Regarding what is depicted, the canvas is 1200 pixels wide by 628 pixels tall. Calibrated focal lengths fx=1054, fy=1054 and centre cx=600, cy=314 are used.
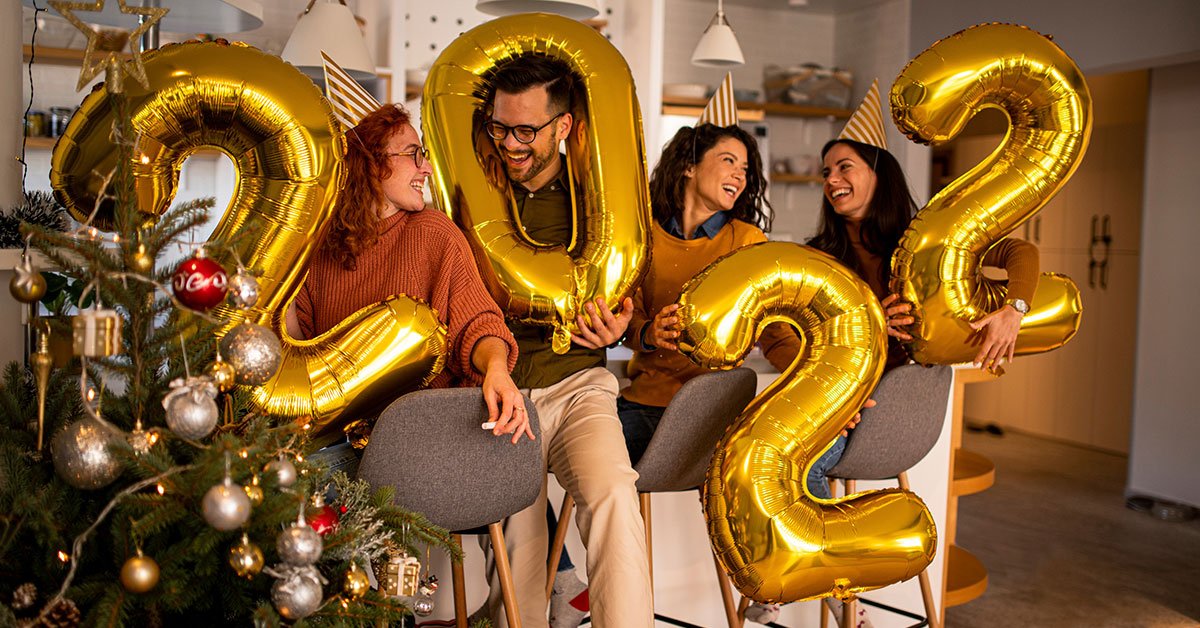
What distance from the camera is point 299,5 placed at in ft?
16.3

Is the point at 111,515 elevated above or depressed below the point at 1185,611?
above

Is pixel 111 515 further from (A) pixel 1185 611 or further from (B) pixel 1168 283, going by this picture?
(B) pixel 1168 283

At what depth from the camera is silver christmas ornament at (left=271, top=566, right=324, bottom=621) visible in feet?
3.76

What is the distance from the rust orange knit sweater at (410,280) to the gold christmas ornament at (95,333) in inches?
30.5

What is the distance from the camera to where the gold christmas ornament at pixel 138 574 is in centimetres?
106

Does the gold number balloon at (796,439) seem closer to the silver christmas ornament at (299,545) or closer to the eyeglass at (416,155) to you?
the eyeglass at (416,155)

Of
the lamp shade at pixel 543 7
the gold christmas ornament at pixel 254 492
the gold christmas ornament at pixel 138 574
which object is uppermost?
the lamp shade at pixel 543 7

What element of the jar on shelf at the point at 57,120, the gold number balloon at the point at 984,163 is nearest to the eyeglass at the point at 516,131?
the gold number balloon at the point at 984,163

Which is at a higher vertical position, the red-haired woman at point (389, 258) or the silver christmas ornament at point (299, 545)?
the red-haired woman at point (389, 258)

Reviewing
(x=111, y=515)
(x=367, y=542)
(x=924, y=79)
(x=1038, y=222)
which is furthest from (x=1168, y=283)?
(x=111, y=515)

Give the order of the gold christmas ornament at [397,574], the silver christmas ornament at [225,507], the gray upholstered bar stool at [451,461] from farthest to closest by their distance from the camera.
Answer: the gray upholstered bar stool at [451,461] → the gold christmas ornament at [397,574] → the silver christmas ornament at [225,507]

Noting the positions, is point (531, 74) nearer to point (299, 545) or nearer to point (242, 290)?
point (242, 290)

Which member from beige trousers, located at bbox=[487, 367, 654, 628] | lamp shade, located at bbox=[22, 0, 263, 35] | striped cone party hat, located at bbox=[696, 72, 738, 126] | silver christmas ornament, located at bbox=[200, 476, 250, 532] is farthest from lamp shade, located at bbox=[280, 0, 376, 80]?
silver christmas ornament, located at bbox=[200, 476, 250, 532]

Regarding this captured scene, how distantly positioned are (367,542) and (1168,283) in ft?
13.9
